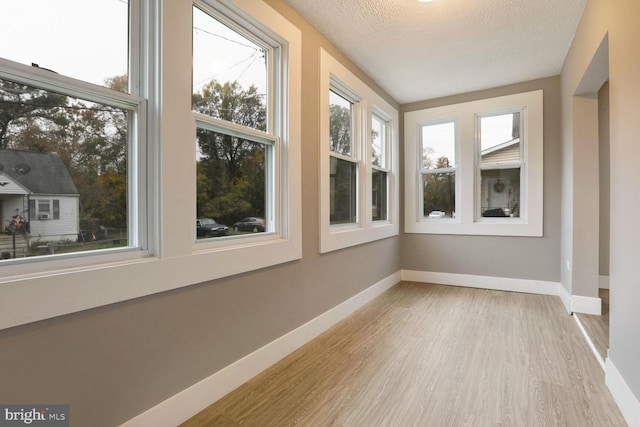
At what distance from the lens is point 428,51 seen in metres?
3.27

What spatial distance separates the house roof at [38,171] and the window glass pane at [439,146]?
4.37 meters

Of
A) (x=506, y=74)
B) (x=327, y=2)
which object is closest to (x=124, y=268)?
(x=327, y=2)

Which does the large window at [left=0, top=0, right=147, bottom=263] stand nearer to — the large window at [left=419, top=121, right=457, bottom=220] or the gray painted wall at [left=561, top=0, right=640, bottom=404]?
the gray painted wall at [left=561, top=0, right=640, bottom=404]

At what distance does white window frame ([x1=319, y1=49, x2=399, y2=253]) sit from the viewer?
2.94 metres

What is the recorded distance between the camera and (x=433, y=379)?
2.14 meters

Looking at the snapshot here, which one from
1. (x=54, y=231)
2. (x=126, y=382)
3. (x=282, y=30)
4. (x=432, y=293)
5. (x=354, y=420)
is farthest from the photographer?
(x=432, y=293)

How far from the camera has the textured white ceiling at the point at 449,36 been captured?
8.41 feet

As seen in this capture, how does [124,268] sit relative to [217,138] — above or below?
below

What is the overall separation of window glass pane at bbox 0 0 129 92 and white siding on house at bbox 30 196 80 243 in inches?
21.1

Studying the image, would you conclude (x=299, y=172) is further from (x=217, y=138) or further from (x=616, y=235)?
(x=616, y=235)

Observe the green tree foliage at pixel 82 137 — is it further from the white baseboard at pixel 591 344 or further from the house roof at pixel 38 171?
the white baseboard at pixel 591 344

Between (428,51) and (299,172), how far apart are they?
1.92 metres

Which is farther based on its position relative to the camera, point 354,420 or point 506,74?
point 506,74

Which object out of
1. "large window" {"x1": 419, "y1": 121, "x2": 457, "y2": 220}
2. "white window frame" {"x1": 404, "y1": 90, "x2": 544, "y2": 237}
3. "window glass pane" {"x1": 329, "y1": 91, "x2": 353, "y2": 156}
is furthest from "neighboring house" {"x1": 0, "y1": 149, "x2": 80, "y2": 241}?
"large window" {"x1": 419, "y1": 121, "x2": 457, "y2": 220}
